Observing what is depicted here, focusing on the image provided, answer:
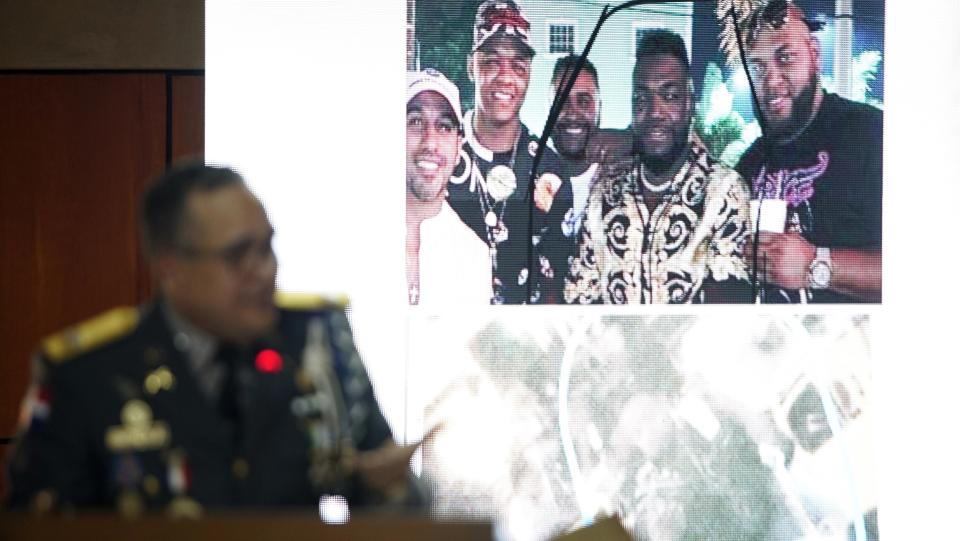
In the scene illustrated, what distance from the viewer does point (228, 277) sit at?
1651mm

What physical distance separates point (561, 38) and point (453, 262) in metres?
0.73

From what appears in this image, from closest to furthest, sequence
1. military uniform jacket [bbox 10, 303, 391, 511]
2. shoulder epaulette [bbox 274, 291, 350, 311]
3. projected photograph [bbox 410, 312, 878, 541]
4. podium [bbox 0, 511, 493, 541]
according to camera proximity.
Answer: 1. podium [bbox 0, 511, 493, 541]
2. military uniform jacket [bbox 10, 303, 391, 511]
3. shoulder epaulette [bbox 274, 291, 350, 311]
4. projected photograph [bbox 410, 312, 878, 541]

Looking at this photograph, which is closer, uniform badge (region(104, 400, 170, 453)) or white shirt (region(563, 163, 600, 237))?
uniform badge (region(104, 400, 170, 453))

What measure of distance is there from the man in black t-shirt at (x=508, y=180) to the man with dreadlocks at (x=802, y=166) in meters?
0.58

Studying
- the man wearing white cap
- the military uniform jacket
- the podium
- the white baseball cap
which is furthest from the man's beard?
the podium

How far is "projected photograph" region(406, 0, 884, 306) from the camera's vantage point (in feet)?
11.6

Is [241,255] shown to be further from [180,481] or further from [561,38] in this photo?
[561,38]

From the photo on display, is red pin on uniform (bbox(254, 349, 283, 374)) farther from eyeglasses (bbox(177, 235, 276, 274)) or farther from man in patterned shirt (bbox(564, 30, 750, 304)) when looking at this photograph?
man in patterned shirt (bbox(564, 30, 750, 304))

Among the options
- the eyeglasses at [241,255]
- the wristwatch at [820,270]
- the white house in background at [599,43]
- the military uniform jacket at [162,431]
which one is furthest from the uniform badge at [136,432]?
the wristwatch at [820,270]

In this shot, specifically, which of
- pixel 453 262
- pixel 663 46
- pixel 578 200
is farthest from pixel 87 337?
pixel 663 46

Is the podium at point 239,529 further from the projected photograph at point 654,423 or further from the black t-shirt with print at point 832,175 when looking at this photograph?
the black t-shirt with print at point 832,175

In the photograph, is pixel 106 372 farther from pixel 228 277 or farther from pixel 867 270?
pixel 867 270

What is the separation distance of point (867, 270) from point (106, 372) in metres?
2.51

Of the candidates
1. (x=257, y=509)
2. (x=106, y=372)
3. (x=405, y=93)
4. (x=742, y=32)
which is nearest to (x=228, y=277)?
(x=106, y=372)
